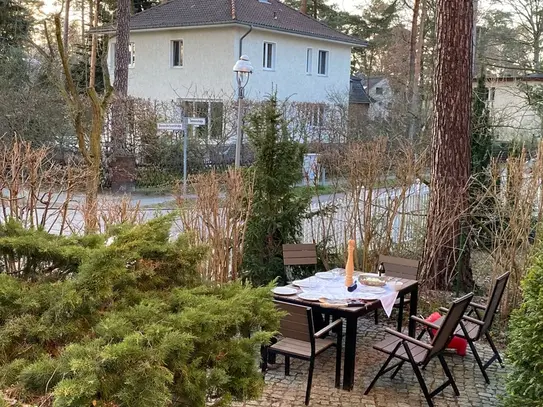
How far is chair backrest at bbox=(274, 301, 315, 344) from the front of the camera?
4664mm

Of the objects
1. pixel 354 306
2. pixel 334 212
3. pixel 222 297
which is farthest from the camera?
pixel 334 212

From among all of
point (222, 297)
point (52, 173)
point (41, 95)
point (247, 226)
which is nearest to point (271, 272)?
point (247, 226)

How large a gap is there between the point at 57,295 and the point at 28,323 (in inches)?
6.8

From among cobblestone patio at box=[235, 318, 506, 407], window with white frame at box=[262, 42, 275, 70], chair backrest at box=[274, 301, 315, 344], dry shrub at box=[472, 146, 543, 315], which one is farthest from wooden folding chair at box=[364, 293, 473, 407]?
window with white frame at box=[262, 42, 275, 70]

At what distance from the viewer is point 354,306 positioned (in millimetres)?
5148

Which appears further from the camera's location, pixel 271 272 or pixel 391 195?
pixel 391 195

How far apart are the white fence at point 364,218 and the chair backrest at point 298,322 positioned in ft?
10.2

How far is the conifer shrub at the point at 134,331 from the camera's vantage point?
221 cm

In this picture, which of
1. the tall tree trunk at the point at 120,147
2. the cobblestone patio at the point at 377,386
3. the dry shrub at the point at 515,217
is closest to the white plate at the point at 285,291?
the cobblestone patio at the point at 377,386

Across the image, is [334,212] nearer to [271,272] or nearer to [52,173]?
[271,272]

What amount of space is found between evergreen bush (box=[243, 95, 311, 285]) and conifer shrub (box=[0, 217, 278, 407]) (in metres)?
4.25

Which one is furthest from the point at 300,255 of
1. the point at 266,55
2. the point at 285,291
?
the point at 266,55

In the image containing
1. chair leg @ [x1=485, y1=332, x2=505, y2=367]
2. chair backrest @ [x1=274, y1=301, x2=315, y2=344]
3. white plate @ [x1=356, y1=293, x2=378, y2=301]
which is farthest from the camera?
chair leg @ [x1=485, y1=332, x2=505, y2=367]

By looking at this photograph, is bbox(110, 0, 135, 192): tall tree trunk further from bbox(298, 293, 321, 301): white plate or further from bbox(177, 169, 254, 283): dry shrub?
bbox(298, 293, 321, 301): white plate
